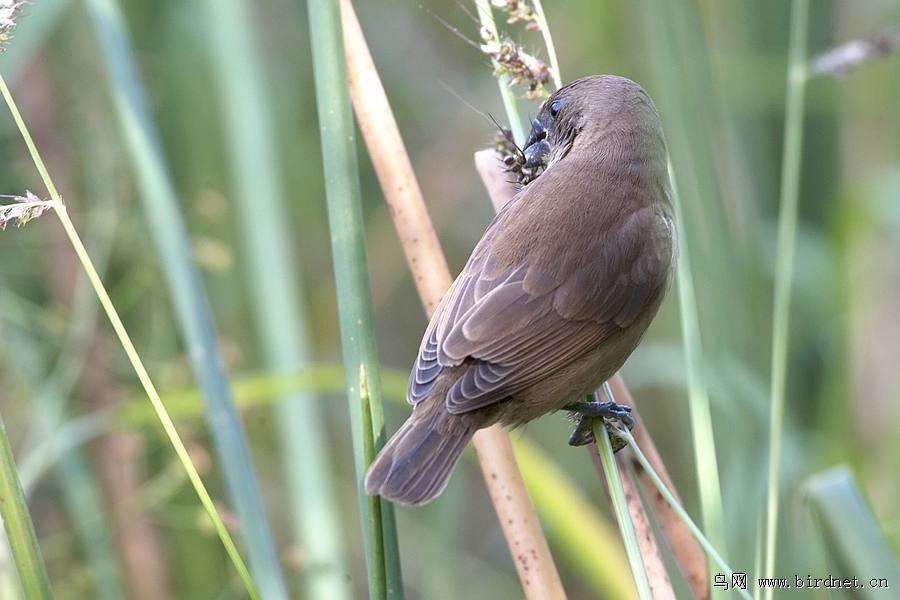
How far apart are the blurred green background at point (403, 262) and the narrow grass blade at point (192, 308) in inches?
23.0

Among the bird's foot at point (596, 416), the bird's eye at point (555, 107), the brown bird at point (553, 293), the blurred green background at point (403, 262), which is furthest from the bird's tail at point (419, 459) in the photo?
the bird's eye at point (555, 107)

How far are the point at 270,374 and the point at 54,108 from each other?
1.69 meters

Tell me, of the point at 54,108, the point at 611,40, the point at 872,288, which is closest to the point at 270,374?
the point at 54,108

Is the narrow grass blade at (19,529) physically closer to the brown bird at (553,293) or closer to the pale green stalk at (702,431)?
the brown bird at (553,293)

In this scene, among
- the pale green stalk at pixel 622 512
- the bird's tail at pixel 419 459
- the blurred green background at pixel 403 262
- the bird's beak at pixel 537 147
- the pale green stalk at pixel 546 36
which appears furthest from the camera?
the blurred green background at pixel 403 262

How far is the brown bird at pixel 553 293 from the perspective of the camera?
1941mm

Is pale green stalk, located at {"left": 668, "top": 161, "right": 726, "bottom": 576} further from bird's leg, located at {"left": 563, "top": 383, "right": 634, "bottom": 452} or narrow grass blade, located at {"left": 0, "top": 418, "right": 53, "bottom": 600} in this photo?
narrow grass blade, located at {"left": 0, "top": 418, "right": 53, "bottom": 600}

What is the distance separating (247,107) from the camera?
2691mm

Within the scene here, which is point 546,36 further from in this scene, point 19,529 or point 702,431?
point 19,529

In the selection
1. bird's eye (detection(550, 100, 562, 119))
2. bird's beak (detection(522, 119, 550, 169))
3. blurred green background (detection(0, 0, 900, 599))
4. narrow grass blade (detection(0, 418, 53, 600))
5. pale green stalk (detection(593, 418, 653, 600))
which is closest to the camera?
narrow grass blade (detection(0, 418, 53, 600))

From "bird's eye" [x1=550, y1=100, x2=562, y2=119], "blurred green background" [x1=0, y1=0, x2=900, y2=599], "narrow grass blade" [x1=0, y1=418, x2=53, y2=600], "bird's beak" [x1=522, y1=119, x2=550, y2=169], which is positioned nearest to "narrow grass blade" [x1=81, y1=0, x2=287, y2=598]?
"narrow grass blade" [x1=0, y1=418, x2=53, y2=600]

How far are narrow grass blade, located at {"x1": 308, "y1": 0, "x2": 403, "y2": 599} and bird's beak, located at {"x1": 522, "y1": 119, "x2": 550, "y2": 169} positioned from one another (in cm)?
66

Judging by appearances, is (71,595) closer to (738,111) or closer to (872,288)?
(738,111)

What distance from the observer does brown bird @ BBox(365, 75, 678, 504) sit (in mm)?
1941
